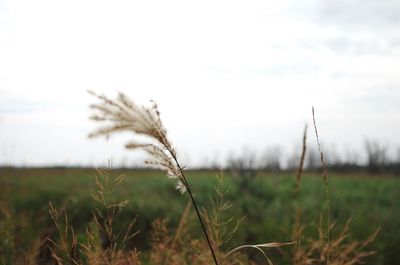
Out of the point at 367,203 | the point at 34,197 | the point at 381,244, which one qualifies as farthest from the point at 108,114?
the point at 367,203

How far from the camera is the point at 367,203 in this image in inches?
698

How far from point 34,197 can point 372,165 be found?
188 feet

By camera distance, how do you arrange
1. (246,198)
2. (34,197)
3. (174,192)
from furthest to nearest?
(174,192), (246,198), (34,197)

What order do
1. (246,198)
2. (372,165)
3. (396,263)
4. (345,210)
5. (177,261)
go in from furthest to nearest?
(372,165), (246,198), (345,210), (396,263), (177,261)

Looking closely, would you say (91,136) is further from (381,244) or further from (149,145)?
(381,244)

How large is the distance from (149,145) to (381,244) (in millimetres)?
8473

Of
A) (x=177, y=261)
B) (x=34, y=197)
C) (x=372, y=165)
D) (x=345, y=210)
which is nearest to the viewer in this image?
(x=177, y=261)

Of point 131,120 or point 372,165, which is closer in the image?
point 131,120

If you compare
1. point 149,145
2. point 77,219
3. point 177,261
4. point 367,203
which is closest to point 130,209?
point 77,219

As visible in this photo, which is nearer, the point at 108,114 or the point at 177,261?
the point at 108,114

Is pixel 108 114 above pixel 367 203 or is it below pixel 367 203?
above

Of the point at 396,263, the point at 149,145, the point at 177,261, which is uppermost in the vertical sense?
the point at 149,145

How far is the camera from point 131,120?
157 cm

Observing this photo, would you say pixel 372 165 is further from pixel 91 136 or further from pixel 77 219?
pixel 91 136
